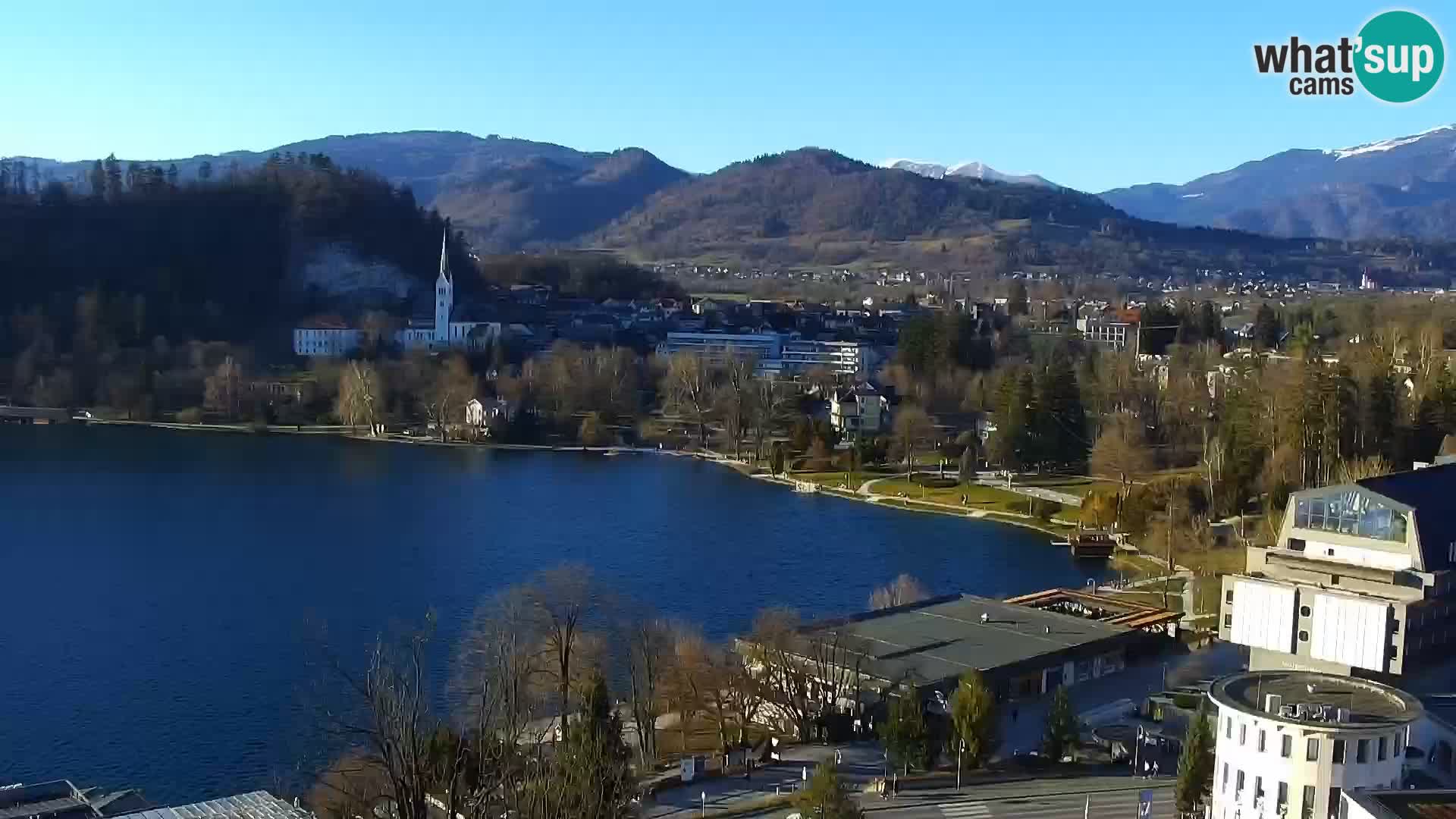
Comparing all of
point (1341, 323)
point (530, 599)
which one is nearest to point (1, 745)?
point (530, 599)

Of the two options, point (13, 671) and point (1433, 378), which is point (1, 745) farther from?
point (1433, 378)

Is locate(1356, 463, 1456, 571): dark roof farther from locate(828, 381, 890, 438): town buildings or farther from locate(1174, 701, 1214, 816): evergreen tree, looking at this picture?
locate(828, 381, 890, 438): town buildings

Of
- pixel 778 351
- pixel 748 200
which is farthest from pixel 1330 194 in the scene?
pixel 778 351

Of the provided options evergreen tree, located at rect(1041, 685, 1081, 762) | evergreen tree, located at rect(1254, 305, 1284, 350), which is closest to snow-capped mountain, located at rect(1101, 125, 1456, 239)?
evergreen tree, located at rect(1254, 305, 1284, 350)

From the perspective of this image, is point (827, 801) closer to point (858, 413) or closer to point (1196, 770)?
point (1196, 770)

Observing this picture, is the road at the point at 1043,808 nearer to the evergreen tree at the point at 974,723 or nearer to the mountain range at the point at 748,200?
the evergreen tree at the point at 974,723

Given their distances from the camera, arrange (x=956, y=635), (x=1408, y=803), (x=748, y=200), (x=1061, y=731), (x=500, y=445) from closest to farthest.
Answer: (x=1408, y=803) → (x=1061, y=731) → (x=956, y=635) → (x=500, y=445) → (x=748, y=200)
